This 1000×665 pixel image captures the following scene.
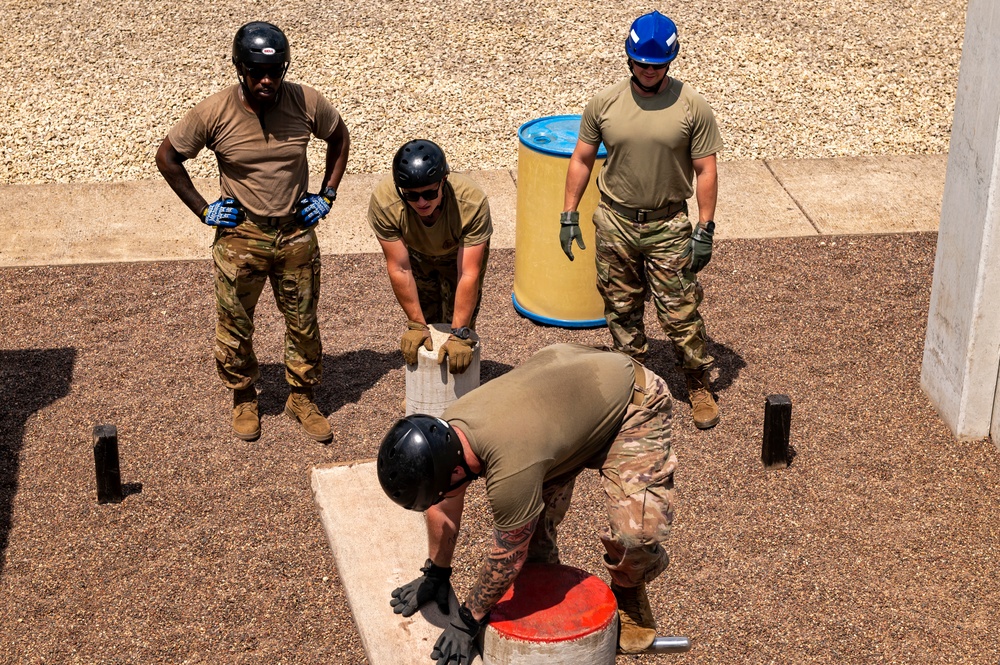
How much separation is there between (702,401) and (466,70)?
6.46 metres

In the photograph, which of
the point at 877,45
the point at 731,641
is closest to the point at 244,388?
the point at 731,641

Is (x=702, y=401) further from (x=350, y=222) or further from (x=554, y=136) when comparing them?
(x=350, y=222)

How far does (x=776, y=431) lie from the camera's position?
272 inches

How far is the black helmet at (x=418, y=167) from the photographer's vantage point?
6285 millimetres

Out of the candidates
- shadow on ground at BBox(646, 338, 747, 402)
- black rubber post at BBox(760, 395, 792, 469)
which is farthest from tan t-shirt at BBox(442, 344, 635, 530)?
shadow on ground at BBox(646, 338, 747, 402)

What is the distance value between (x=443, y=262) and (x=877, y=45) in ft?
27.3

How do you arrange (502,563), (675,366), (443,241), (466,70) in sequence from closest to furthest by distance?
(502,563) → (443,241) → (675,366) → (466,70)

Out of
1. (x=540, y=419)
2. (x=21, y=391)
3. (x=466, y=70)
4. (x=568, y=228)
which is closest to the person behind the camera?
(x=540, y=419)

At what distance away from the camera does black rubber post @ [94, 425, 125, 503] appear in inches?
256

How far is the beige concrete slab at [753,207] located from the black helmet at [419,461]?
20.0ft

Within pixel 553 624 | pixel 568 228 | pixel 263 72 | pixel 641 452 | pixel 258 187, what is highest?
pixel 263 72

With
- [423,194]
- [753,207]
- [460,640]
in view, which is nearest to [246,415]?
[423,194]

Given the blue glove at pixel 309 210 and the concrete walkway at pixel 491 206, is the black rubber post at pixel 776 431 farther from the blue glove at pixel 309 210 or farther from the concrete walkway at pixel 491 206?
the concrete walkway at pixel 491 206

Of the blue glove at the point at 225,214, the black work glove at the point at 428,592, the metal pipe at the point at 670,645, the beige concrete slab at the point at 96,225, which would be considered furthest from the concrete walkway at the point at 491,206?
the metal pipe at the point at 670,645
